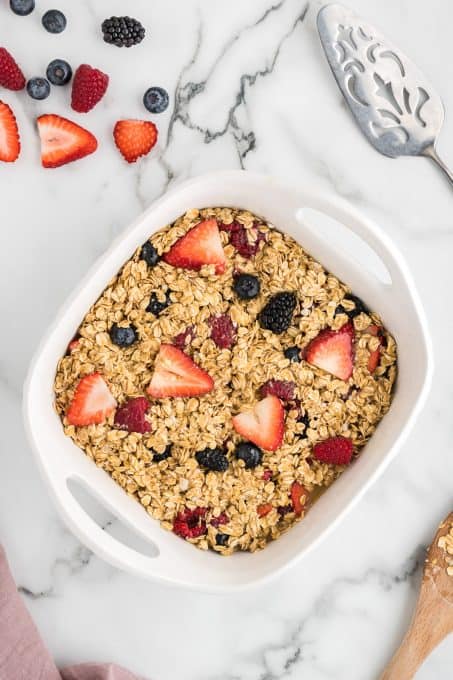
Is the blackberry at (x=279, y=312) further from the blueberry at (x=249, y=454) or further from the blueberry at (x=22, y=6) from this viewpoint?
the blueberry at (x=22, y=6)

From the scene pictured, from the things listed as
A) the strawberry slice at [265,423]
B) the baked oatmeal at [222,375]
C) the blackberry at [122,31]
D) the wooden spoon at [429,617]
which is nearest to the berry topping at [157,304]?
the baked oatmeal at [222,375]

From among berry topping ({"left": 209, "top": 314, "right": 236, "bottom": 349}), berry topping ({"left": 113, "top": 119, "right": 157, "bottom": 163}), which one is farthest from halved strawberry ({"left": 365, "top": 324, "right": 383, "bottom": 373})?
berry topping ({"left": 113, "top": 119, "right": 157, "bottom": 163})

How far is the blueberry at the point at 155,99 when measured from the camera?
58.6 inches

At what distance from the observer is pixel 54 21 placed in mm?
1477

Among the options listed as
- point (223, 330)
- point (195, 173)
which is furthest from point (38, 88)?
point (223, 330)

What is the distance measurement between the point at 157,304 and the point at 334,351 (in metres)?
0.30

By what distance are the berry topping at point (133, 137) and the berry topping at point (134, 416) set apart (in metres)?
0.42

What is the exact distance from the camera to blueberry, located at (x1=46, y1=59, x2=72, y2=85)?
1.48 metres

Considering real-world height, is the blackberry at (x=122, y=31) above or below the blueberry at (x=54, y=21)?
above

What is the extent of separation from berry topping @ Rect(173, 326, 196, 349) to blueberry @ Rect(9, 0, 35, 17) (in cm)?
60

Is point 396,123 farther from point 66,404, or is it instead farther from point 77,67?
point 66,404

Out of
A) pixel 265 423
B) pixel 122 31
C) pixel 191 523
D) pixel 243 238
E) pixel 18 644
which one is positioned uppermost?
pixel 122 31

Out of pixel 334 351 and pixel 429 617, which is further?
pixel 429 617

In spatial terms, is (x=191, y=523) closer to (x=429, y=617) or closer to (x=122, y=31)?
(x=429, y=617)
